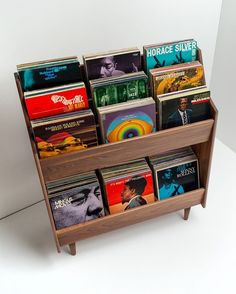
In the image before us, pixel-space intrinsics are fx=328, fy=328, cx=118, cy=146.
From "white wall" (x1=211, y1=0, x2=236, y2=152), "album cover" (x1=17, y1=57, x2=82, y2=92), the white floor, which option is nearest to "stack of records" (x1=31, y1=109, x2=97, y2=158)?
"album cover" (x1=17, y1=57, x2=82, y2=92)

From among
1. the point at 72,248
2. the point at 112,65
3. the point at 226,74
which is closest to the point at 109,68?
the point at 112,65

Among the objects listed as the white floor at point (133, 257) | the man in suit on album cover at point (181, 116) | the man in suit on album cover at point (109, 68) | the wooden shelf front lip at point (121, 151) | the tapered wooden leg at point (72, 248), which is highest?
the man in suit on album cover at point (109, 68)

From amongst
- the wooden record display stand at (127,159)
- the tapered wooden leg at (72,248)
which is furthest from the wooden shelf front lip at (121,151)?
the tapered wooden leg at (72,248)

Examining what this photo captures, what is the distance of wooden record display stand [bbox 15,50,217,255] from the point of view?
0.91m

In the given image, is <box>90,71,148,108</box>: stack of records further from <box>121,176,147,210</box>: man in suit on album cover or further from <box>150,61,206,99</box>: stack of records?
<box>121,176,147,210</box>: man in suit on album cover

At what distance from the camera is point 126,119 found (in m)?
0.94

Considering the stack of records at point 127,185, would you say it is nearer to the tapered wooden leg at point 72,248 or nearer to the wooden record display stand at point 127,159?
the wooden record display stand at point 127,159

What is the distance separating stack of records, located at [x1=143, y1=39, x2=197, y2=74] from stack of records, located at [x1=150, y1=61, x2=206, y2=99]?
0.11 ft

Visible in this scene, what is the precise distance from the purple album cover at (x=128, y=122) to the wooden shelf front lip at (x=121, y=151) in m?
0.04

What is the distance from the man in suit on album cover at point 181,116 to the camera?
97cm

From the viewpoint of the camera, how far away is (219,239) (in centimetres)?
118
